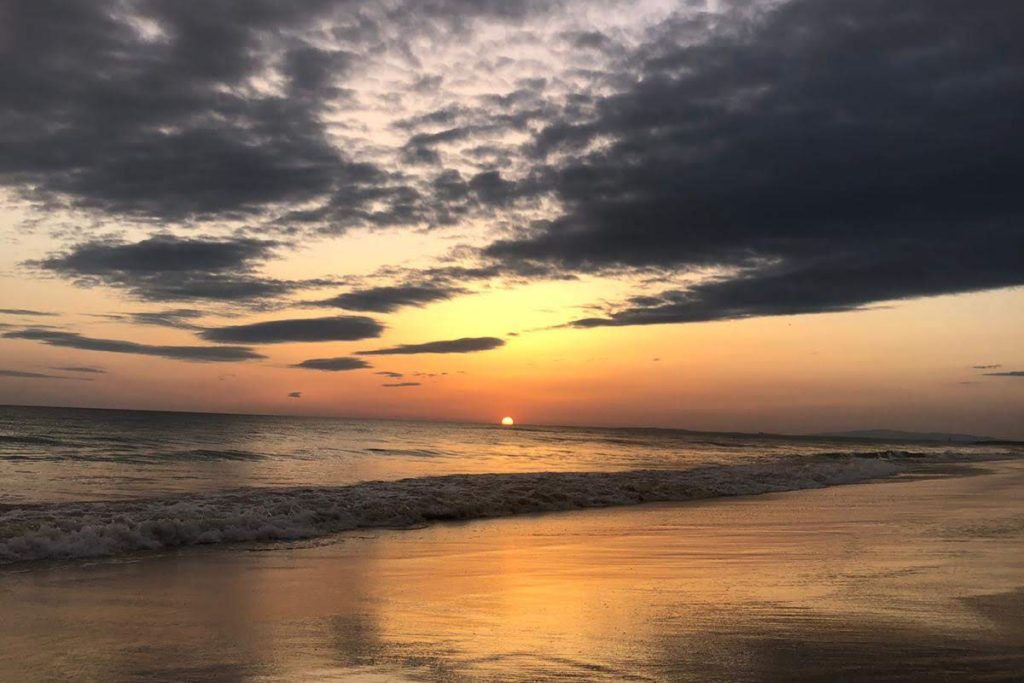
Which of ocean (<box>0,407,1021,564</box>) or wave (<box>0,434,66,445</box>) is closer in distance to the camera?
ocean (<box>0,407,1021,564</box>)

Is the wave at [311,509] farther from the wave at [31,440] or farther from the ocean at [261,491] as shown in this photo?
the wave at [31,440]

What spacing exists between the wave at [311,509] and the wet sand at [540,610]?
1.08m

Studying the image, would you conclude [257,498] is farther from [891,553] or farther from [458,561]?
[891,553]

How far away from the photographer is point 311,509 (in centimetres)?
1688

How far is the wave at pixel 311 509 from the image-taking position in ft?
41.6

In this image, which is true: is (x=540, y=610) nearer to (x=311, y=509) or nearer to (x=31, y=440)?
(x=311, y=509)

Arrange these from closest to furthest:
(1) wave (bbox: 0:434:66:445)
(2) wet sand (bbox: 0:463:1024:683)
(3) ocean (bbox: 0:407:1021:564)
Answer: (2) wet sand (bbox: 0:463:1024:683) → (3) ocean (bbox: 0:407:1021:564) → (1) wave (bbox: 0:434:66:445)

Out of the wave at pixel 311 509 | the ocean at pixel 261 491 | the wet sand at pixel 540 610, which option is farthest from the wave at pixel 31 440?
the wet sand at pixel 540 610

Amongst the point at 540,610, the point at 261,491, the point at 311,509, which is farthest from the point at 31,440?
the point at 540,610

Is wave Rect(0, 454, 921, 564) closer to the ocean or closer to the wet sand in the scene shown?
the ocean

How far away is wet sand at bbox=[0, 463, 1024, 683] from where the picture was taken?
6340mm

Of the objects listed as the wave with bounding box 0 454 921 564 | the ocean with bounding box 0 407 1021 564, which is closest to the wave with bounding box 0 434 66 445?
the ocean with bounding box 0 407 1021 564

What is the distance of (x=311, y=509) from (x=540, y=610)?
9.67 m

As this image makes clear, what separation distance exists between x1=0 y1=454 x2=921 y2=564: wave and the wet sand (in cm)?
108
